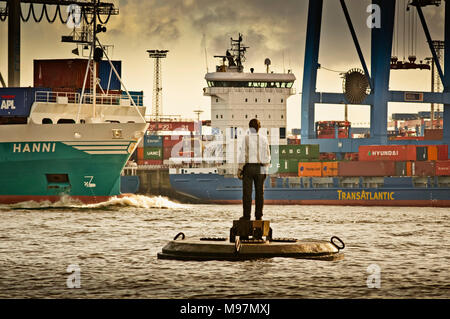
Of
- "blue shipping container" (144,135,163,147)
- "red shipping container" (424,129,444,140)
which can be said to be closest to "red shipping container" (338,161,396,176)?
"blue shipping container" (144,135,163,147)

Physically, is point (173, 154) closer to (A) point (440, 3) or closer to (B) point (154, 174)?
(B) point (154, 174)

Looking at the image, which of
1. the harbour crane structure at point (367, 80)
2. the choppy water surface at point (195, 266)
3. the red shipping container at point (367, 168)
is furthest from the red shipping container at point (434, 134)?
the choppy water surface at point (195, 266)

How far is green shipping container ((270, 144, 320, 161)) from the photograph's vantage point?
54.8m

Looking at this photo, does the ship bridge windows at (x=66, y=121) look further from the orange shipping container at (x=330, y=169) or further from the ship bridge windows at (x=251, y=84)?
the orange shipping container at (x=330, y=169)

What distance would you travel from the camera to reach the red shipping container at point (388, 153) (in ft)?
169

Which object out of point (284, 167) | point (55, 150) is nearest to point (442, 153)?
point (284, 167)

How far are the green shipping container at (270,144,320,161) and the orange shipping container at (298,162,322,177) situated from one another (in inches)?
92.3

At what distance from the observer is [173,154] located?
57.7m

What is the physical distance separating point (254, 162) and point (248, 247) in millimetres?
1655

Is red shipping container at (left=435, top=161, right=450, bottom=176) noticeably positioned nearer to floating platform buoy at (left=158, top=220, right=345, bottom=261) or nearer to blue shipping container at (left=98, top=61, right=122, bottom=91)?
blue shipping container at (left=98, top=61, right=122, bottom=91)

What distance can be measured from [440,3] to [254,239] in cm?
4923

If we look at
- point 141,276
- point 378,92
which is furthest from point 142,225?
point 378,92

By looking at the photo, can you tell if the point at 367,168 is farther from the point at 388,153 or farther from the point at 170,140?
the point at 170,140

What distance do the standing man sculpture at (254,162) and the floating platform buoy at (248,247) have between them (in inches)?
12.4
